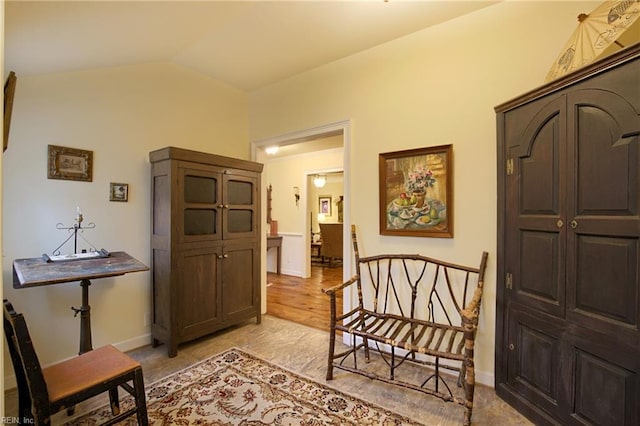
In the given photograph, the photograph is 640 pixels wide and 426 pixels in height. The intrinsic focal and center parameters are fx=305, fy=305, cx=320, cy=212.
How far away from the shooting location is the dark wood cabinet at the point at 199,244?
8.66 ft

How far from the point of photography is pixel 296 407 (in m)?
→ 1.96

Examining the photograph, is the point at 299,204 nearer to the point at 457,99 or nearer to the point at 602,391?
the point at 457,99

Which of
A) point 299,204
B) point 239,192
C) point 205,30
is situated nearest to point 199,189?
point 239,192

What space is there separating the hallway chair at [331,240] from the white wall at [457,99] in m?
3.92

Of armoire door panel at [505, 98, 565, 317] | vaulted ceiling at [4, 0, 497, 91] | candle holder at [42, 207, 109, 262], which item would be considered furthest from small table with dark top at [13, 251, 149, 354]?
armoire door panel at [505, 98, 565, 317]

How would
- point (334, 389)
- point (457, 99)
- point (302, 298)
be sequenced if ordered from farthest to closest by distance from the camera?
point (302, 298) < point (457, 99) < point (334, 389)

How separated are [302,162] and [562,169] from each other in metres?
4.61

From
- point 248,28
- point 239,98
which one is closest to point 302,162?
point 239,98

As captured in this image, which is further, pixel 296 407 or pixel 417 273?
pixel 417 273

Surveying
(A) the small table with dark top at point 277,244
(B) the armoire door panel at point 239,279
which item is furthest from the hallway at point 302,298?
(B) the armoire door panel at point 239,279

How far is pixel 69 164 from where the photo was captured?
2.40 metres

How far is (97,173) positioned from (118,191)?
0.69 feet

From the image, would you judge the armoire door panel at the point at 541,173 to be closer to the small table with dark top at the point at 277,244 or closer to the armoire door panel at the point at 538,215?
the armoire door panel at the point at 538,215

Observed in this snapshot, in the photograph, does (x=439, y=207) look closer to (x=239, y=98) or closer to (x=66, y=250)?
(x=239, y=98)
